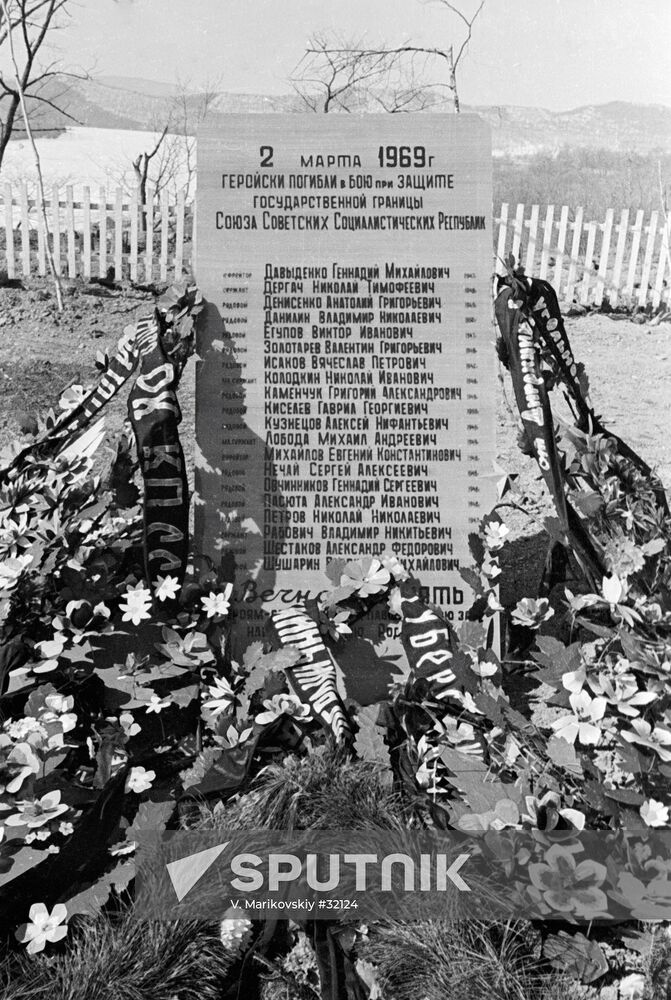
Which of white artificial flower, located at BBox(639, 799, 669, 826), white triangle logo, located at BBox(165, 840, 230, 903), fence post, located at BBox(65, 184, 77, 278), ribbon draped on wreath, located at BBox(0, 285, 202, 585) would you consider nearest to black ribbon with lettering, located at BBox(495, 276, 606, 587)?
white artificial flower, located at BBox(639, 799, 669, 826)

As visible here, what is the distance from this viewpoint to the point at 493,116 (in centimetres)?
1158

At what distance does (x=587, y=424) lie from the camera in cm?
296

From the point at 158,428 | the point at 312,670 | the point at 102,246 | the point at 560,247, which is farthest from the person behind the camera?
the point at 560,247

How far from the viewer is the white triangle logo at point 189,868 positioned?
85.1 inches

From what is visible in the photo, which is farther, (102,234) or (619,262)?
(619,262)

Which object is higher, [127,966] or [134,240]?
[134,240]

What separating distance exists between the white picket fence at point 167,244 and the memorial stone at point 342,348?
19.6ft

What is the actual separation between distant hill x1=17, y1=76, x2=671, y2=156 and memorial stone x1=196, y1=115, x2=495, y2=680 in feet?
14.0

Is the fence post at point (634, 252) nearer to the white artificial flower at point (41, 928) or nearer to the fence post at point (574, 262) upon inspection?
the fence post at point (574, 262)

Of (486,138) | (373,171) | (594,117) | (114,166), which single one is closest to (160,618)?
(373,171)

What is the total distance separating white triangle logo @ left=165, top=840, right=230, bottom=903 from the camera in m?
2.16

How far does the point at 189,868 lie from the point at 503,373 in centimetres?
322

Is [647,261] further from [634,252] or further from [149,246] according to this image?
[149,246]

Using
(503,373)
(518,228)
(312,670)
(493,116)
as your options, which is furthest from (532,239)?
(312,670)
